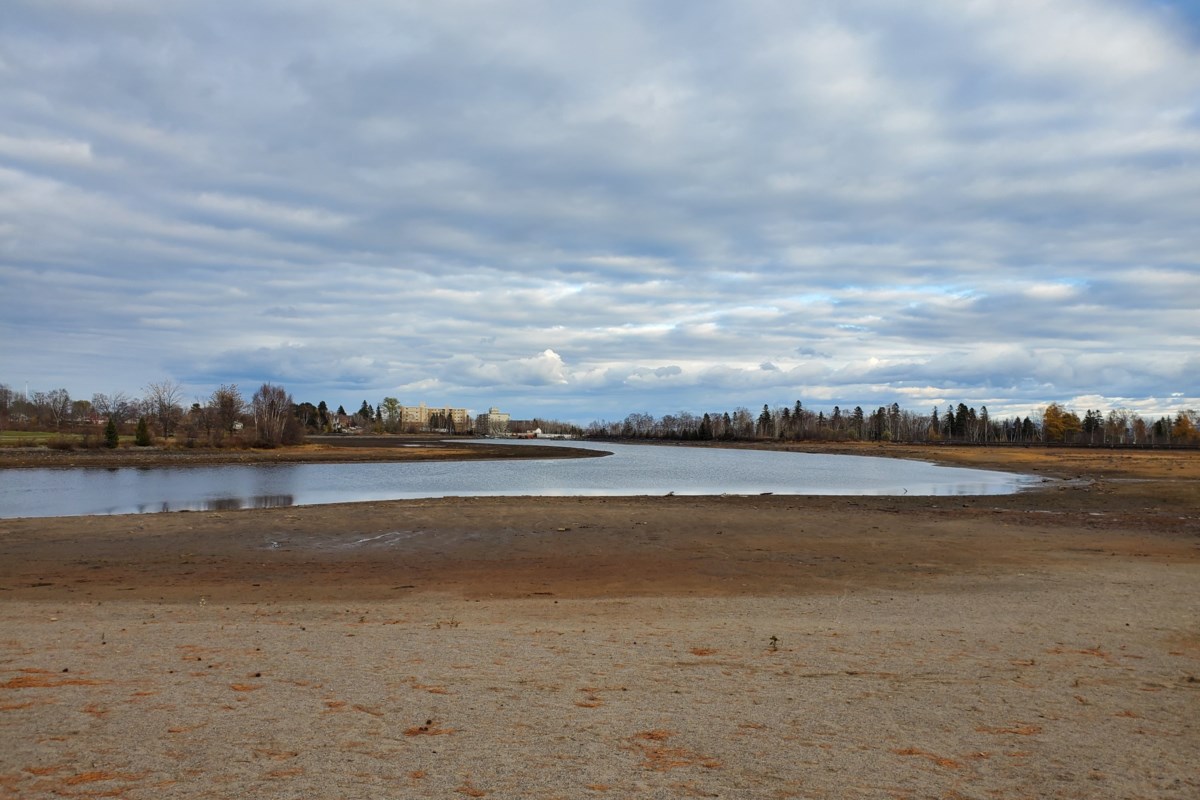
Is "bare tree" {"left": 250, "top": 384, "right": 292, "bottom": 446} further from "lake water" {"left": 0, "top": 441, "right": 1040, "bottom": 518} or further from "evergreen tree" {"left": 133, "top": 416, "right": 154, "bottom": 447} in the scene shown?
"lake water" {"left": 0, "top": 441, "right": 1040, "bottom": 518}

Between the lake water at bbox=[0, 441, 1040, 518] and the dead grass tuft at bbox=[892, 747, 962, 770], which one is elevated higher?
the dead grass tuft at bbox=[892, 747, 962, 770]

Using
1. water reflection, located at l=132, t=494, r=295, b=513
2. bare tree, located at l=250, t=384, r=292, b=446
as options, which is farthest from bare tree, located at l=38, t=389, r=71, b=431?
water reflection, located at l=132, t=494, r=295, b=513

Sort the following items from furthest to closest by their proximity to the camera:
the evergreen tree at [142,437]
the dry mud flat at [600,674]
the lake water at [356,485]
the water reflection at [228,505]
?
1. the evergreen tree at [142,437]
2. the lake water at [356,485]
3. the water reflection at [228,505]
4. the dry mud flat at [600,674]

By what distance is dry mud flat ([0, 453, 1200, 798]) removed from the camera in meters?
5.41

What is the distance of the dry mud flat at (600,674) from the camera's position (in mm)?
5406

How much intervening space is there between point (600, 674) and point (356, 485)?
39.3 m

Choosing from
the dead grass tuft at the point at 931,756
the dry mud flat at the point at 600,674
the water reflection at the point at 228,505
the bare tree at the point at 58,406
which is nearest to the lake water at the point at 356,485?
the water reflection at the point at 228,505

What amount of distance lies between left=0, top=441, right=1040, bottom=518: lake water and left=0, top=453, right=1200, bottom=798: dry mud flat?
1632cm

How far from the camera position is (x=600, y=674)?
7996 millimetres

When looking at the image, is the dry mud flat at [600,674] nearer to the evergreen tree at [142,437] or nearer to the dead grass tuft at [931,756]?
the dead grass tuft at [931,756]

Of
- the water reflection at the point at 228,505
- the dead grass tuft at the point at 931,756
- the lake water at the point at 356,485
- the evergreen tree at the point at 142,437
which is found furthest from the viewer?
the evergreen tree at the point at 142,437

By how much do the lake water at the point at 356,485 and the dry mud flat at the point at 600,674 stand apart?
1632 cm

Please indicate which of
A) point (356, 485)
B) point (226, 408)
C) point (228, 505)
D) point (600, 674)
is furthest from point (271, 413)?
point (600, 674)

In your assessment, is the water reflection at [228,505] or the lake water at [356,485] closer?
the water reflection at [228,505]
